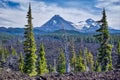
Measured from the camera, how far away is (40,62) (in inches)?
3051

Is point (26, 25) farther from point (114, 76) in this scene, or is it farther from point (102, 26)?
point (114, 76)

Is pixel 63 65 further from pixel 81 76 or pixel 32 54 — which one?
pixel 81 76

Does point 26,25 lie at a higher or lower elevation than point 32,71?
higher

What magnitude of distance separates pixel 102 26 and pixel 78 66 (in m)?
27.9

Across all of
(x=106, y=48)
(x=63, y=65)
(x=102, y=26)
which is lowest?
(x=63, y=65)

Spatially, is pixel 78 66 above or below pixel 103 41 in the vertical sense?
below

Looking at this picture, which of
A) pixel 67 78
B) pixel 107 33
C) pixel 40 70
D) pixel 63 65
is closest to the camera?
pixel 67 78

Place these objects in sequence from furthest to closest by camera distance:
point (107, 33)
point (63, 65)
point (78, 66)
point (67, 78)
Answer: point (63, 65), point (78, 66), point (107, 33), point (67, 78)

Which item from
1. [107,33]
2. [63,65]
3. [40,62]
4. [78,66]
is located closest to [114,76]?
[107,33]

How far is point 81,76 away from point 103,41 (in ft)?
123

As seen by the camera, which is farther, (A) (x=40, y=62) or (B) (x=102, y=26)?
(A) (x=40, y=62)

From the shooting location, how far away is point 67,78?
77.2ft

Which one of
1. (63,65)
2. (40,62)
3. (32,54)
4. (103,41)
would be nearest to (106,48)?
(103,41)

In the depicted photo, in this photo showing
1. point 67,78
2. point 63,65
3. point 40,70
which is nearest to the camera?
point 67,78
